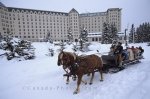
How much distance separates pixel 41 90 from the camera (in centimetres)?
→ 931

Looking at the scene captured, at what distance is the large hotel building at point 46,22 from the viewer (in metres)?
116

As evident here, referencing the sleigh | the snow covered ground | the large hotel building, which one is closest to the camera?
the snow covered ground

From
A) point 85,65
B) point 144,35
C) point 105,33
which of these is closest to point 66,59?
point 85,65

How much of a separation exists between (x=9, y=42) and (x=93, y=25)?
403ft

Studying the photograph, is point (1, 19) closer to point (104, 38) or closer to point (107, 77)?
point (104, 38)

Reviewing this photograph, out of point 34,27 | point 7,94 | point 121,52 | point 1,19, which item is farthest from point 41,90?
point 34,27

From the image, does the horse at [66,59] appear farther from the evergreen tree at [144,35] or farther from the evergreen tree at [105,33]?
the evergreen tree at [144,35]

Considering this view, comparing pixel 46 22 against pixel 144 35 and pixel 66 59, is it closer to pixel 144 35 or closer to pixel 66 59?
pixel 144 35

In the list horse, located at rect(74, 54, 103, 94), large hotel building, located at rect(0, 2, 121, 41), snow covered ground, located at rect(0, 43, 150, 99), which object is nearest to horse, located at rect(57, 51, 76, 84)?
horse, located at rect(74, 54, 103, 94)

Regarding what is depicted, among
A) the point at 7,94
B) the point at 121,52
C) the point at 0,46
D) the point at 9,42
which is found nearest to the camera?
the point at 7,94

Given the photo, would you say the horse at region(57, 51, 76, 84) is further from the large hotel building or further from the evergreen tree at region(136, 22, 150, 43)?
the large hotel building

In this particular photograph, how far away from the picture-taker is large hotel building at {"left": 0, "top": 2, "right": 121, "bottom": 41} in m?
116

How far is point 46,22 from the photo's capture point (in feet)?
424

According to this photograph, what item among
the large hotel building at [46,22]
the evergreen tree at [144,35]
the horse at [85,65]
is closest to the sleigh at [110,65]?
the horse at [85,65]
